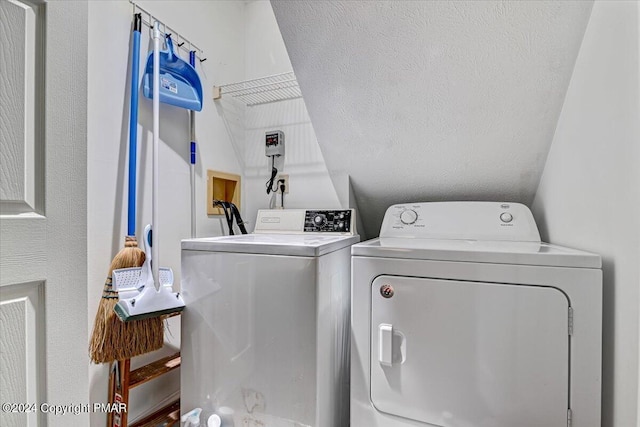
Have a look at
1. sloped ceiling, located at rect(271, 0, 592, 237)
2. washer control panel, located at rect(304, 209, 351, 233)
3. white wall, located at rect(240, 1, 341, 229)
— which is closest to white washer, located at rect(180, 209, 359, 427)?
washer control panel, located at rect(304, 209, 351, 233)

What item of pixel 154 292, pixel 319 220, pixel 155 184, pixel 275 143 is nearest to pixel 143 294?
pixel 154 292

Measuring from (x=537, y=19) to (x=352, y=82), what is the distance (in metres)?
0.66

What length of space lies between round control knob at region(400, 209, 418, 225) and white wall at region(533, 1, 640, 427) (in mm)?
652

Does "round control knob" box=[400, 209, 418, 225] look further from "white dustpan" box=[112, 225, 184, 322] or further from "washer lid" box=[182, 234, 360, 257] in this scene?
"white dustpan" box=[112, 225, 184, 322]

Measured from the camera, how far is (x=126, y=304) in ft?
3.81

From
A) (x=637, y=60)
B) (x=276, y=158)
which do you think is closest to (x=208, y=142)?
(x=276, y=158)

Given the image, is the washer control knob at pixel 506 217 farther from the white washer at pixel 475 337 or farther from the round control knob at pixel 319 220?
the round control knob at pixel 319 220

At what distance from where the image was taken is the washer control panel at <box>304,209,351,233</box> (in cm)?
165

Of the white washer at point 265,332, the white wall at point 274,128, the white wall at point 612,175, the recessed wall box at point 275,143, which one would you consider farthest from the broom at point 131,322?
the white wall at point 612,175

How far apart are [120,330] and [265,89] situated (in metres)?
1.58

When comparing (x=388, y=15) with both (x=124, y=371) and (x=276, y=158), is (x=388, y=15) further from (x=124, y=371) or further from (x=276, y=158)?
(x=124, y=371)

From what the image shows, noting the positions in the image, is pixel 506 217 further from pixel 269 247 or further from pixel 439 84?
pixel 269 247

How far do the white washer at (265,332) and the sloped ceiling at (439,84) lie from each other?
0.63m

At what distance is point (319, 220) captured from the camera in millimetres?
1706
